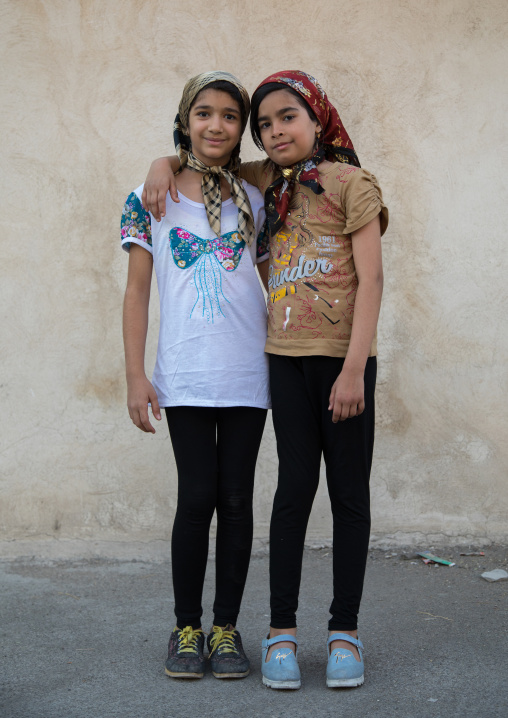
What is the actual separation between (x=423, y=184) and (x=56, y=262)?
1772 millimetres

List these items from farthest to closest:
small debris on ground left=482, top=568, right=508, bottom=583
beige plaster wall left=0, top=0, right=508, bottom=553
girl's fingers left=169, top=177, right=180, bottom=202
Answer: beige plaster wall left=0, top=0, right=508, bottom=553, small debris on ground left=482, top=568, right=508, bottom=583, girl's fingers left=169, top=177, right=180, bottom=202

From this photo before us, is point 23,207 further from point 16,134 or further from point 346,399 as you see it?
point 346,399

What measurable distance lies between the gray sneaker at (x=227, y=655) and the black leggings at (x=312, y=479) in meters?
Result: 0.17

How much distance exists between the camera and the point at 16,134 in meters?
3.54

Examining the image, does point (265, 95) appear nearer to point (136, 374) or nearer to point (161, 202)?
point (161, 202)

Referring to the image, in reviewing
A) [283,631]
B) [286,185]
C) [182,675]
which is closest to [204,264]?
[286,185]

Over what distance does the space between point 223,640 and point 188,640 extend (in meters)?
0.11

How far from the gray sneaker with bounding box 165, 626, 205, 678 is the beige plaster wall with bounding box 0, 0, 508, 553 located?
128 centimetres

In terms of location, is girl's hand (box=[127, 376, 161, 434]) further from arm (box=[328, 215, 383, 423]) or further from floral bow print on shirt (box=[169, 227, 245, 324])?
arm (box=[328, 215, 383, 423])

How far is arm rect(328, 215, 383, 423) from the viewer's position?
7.13ft

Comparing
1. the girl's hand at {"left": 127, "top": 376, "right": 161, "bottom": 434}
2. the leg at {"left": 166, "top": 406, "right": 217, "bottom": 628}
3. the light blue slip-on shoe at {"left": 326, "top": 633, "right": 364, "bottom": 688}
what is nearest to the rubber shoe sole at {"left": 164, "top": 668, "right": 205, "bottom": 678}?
the leg at {"left": 166, "top": 406, "right": 217, "bottom": 628}

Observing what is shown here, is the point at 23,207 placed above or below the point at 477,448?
above

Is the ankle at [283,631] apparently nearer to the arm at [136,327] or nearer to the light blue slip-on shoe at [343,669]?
the light blue slip-on shoe at [343,669]

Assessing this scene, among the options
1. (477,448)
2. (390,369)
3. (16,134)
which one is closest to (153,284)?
Answer: (16,134)
